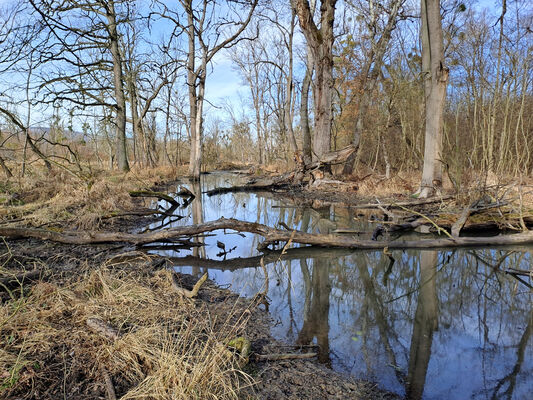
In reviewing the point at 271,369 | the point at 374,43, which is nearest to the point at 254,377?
the point at 271,369

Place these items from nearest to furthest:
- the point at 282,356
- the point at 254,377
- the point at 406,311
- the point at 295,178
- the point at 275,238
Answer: the point at 254,377, the point at 282,356, the point at 406,311, the point at 275,238, the point at 295,178

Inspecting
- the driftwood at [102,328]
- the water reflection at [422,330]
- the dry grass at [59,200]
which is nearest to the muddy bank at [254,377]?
the driftwood at [102,328]

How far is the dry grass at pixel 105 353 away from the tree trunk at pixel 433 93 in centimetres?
870

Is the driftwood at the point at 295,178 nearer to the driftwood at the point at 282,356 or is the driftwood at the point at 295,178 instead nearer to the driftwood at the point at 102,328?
the driftwood at the point at 282,356

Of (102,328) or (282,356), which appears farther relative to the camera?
(282,356)

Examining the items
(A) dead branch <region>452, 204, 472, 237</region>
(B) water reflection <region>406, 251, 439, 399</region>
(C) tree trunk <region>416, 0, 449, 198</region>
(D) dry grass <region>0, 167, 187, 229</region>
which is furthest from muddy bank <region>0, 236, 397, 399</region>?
(C) tree trunk <region>416, 0, 449, 198</region>

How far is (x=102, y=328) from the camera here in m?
2.67

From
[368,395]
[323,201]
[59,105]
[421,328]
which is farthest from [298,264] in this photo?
[59,105]

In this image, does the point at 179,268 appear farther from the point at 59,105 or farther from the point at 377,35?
the point at 377,35

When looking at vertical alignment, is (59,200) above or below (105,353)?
above

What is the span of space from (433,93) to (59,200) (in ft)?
35.8

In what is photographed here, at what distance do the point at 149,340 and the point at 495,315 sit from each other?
12.5ft

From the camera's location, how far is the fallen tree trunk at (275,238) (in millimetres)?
5992

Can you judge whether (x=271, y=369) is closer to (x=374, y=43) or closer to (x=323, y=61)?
(x=323, y=61)
